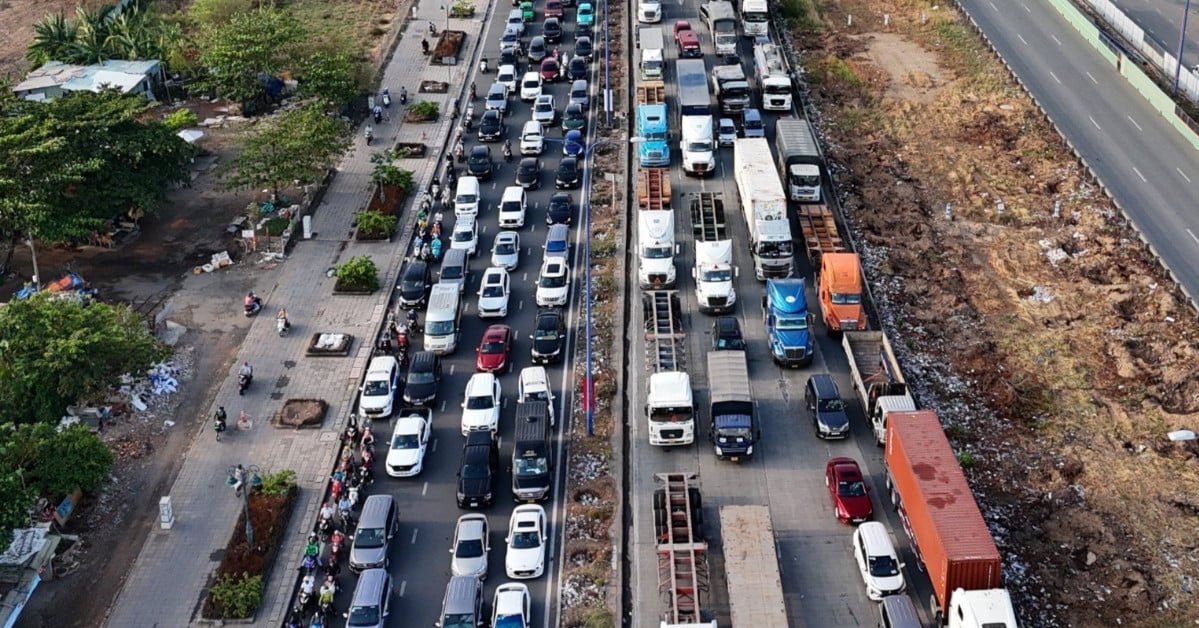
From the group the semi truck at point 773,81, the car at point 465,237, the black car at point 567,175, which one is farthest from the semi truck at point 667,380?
the semi truck at point 773,81

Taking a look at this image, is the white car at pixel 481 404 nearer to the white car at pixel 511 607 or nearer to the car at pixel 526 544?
the car at pixel 526 544

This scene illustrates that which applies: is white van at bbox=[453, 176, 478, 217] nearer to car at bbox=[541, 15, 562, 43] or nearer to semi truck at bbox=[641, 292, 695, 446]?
semi truck at bbox=[641, 292, 695, 446]

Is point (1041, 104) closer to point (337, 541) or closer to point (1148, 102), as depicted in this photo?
point (1148, 102)

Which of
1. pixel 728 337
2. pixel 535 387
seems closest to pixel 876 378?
pixel 728 337

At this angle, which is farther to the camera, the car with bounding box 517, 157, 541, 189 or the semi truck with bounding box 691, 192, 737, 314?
the car with bounding box 517, 157, 541, 189

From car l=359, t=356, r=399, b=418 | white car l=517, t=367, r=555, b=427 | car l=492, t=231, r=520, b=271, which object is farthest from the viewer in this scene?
car l=492, t=231, r=520, b=271

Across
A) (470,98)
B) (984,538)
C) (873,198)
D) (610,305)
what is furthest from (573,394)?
(470,98)

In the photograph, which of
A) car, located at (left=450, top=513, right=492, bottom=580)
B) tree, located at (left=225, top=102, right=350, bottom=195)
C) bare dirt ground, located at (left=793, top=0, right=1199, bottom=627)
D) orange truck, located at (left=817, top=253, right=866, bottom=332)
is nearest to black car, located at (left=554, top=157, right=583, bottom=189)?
tree, located at (left=225, top=102, right=350, bottom=195)
